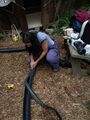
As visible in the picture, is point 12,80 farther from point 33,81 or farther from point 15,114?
point 15,114

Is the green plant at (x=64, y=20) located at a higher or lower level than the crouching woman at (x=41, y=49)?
lower

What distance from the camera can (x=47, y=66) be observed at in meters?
6.06

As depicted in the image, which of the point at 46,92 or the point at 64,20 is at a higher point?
the point at 64,20

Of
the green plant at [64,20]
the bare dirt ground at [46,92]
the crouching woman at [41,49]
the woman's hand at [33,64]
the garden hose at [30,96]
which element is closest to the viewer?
the garden hose at [30,96]

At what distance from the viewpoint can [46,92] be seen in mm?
5219

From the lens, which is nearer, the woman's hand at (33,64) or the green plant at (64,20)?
the woman's hand at (33,64)

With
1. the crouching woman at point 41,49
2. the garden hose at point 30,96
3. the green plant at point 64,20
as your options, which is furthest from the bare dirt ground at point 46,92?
the green plant at point 64,20

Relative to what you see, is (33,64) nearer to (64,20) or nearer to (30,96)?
(30,96)

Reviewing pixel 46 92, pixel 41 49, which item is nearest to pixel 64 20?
pixel 41 49

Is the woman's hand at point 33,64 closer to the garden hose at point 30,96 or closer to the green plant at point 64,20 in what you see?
the garden hose at point 30,96

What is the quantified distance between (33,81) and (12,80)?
357mm

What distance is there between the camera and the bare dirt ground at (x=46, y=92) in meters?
4.71

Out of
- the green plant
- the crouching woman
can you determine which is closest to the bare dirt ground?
the crouching woman

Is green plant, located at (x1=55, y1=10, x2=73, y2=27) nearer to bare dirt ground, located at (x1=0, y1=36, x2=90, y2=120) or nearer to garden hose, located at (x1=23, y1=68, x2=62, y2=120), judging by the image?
bare dirt ground, located at (x1=0, y1=36, x2=90, y2=120)
